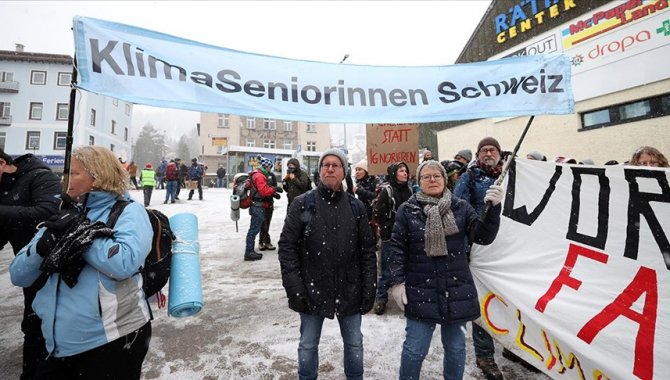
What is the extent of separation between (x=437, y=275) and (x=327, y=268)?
850mm

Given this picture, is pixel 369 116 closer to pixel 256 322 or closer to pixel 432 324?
pixel 432 324

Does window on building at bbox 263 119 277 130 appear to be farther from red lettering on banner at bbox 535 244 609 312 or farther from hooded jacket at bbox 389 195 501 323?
red lettering on banner at bbox 535 244 609 312

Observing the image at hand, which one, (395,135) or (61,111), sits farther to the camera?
(61,111)

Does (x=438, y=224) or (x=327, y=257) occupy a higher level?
(x=438, y=224)

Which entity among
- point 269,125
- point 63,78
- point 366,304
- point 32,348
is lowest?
point 32,348

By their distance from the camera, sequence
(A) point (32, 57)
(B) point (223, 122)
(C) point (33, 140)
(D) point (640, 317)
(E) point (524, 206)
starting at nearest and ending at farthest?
(D) point (640, 317) → (E) point (524, 206) → (A) point (32, 57) → (C) point (33, 140) → (B) point (223, 122)

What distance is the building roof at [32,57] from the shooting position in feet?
112

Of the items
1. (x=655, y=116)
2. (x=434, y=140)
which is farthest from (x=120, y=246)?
(x=434, y=140)

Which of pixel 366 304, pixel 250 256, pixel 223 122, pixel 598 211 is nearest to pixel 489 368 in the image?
pixel 366 304

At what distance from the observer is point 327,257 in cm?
241

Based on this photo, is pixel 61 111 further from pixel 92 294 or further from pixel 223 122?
pixel 92 294

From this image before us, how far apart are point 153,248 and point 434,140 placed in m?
18.5

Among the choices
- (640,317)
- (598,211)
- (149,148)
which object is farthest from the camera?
(149,148)

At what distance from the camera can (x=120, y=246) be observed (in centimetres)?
165
